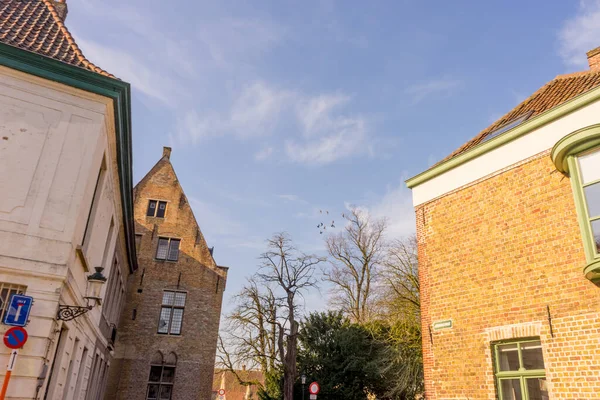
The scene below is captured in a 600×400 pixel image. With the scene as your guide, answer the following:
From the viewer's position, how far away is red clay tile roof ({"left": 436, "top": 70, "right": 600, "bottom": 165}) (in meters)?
10.3

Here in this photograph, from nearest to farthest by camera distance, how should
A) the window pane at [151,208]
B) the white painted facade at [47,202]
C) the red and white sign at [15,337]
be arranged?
1. the red and white sign at [15,337]
2. the white painted facade at [47,202]
3. the window pane at [151,208]

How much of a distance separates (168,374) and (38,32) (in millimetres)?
16055

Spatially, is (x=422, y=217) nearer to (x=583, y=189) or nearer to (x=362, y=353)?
(x=583, y=189)

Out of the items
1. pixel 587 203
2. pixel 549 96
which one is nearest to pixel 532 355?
pixel 587 203

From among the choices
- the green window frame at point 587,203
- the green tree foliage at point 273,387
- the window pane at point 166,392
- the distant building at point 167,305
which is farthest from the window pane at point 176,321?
the green window frame at point 587,203

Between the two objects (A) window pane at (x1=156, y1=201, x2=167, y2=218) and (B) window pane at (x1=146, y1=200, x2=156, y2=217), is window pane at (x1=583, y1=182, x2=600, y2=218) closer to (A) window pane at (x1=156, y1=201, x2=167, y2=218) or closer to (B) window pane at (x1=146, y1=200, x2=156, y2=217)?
(A) window pane at (x1=156, y1=201, x2=167, y2=218)

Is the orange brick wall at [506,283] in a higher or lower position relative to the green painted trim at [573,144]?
lower

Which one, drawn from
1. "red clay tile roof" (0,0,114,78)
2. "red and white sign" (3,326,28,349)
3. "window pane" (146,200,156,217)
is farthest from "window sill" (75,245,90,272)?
"window pane" (146,200,156,217)

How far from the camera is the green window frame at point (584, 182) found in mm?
7535

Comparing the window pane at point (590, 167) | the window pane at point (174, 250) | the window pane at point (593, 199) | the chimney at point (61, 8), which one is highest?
the chimney at point (61, 8)

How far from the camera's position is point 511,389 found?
8.41m

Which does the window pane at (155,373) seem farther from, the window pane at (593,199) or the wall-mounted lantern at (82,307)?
the window pane at (593,199)

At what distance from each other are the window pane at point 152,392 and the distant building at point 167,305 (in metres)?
0.04

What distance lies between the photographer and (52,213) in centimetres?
759
